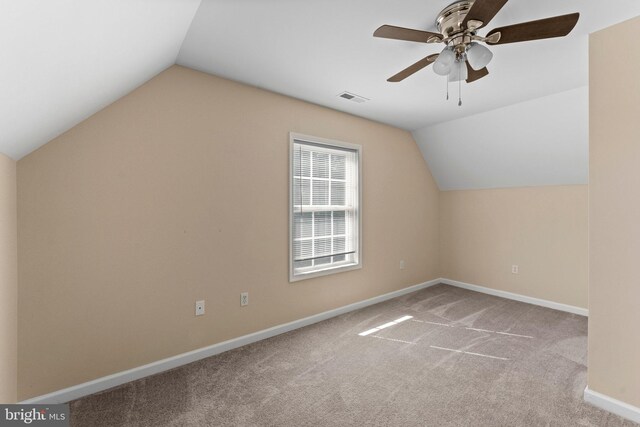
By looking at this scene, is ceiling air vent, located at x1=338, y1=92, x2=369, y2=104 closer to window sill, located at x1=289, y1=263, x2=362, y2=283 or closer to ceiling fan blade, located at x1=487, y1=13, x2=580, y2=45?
ceiling fan blade, located at x1=487, y1=13, x2=580, y2=45

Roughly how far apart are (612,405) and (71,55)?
3525 millimetres

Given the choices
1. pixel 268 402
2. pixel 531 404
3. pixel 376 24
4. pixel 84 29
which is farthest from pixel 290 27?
pixel 531 404

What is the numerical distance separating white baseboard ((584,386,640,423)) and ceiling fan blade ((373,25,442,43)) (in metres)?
2.51

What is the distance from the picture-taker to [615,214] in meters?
1.88

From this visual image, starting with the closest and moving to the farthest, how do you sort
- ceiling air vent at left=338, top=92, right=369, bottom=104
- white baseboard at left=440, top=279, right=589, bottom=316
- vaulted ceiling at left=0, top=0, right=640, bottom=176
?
vaulted ceiling at left=0, top=0, right=640, bottom=176 → ceiling air vent at left=338, top=92, right=369, bottom=104 → white baseboard at left=440, top=279, right=589, bottom=316

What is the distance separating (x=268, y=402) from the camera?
2.00 m

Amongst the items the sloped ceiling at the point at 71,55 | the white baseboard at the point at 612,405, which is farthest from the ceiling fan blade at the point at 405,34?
the white baseboard at the point at 612,405

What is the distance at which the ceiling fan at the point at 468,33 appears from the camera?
1474mm

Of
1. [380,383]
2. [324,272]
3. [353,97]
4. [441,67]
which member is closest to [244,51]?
[353,97]

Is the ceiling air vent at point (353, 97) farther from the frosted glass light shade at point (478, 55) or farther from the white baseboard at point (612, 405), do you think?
the white baseboard at point (612, 405)

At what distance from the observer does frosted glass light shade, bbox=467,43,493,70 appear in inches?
68.6

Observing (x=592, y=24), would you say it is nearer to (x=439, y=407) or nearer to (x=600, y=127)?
(x=600, y=127)

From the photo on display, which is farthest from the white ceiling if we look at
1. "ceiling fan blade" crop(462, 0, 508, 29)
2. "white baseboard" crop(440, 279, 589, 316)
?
"white baseboard" crop(440, 279, 589, 316)

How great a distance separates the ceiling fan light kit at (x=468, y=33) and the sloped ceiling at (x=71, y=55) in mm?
1208
